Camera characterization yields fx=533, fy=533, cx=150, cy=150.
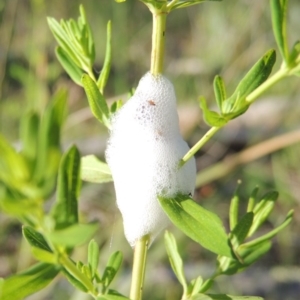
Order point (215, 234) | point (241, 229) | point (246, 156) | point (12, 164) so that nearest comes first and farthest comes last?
1. point (12, 164)
2. point (215, 234)
3. point (241, 229)
4. point (246, 156)

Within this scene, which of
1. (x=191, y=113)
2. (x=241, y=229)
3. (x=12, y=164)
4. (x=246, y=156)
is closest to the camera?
(x=12, y=164)

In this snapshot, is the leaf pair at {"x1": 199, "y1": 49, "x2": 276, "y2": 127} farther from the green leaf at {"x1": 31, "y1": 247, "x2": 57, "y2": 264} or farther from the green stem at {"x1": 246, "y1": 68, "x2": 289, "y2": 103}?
the green leaf at {"x1": 31, "y1": 247, "x2": 57, "y2": 264}

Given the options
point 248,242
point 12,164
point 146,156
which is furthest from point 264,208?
point 12,164

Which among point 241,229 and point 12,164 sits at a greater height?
point 12,164

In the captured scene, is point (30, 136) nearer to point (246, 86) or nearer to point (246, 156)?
point (246, 86)

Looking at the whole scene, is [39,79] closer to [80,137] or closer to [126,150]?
[80,137]

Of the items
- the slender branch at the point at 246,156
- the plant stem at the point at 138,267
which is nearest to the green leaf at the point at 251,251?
the plant stem at the point at 138,267

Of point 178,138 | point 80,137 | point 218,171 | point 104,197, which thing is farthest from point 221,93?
point 80,137
